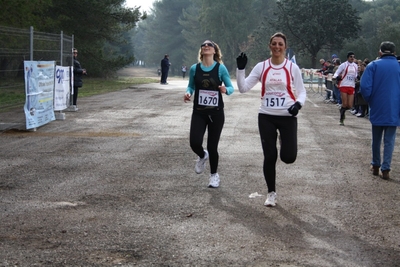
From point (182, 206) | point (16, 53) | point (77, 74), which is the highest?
point (16, 53)

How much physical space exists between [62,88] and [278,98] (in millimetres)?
11718

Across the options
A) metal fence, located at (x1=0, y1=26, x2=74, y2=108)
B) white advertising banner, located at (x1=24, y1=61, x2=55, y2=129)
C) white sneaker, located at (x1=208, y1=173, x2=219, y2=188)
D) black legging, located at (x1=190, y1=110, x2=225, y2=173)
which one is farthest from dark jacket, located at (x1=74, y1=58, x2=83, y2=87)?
white sneaker, located at (x1=208, y1=173, x2=219, y2=188)

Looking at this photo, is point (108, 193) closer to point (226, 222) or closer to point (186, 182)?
point (186, 182)

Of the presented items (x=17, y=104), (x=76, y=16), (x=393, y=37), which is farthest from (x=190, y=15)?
(x=17, y=104)

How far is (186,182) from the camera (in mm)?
9070

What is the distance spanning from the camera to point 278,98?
301 inches

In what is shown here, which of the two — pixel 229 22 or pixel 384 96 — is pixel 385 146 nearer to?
pixel 384 96

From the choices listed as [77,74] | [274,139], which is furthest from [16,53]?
[274,139]

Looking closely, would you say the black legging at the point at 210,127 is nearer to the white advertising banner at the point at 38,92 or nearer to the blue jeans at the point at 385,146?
the blue jeans at the point at 385,146

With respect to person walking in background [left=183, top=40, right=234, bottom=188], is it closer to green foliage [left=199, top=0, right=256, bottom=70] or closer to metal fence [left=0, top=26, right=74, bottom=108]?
metal fence [left=0, top=26, right=74, bottom=108]

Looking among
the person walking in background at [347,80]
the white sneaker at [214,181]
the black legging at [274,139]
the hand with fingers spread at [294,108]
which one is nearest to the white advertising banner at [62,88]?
the person walking in background at [347,80]

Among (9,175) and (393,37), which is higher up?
(393,37)

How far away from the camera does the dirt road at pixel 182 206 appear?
5714 millimetres

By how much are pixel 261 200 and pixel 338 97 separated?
60.4 feet
